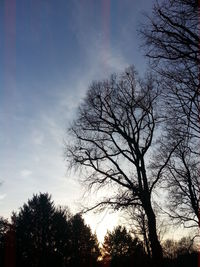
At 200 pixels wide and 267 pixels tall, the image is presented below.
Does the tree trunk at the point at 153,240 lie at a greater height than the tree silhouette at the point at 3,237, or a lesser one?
lesser

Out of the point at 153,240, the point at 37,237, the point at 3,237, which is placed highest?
the point at 37,237

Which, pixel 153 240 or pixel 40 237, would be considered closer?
pixel 153 240

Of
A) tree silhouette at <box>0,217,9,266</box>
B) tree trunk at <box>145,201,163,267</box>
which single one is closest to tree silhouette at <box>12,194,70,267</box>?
tree silhouette at <box>0,217,9,266</box>

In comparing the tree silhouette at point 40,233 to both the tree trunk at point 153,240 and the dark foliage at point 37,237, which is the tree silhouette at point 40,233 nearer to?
the dark foliage at point 37,237

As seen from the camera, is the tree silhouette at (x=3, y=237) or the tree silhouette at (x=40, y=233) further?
the tree silhouette at (x=40, y=233)

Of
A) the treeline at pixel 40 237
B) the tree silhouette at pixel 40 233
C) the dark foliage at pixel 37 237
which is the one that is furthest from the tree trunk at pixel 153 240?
the tree silhouette at pixel 40 233

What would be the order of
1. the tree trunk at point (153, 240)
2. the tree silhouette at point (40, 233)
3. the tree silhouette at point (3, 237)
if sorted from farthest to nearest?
the tree silhouette at point (40, 233) → the tree silhouette at point (3, 237) → the tree trunk at point (153, 240)

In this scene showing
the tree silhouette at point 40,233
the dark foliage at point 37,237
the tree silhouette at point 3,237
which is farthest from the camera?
the tree silhouette at point 40,233

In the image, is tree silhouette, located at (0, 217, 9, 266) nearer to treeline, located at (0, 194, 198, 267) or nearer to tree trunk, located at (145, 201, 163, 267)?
treeline, located at (0, 194, 198, 267)

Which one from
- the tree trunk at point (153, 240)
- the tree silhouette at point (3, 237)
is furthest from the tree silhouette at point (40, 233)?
the tree trunk at point (153, 240)

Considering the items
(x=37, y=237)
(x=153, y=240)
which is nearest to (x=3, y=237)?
(x=37, y=237)

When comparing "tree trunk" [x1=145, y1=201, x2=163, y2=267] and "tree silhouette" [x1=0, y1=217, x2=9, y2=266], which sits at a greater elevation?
"tree silhouette" [x1=0, y1=217, x2=9, y2=266]

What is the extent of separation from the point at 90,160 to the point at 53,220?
85.9 feet

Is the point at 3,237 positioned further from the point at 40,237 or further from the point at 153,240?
the point at 153,240
